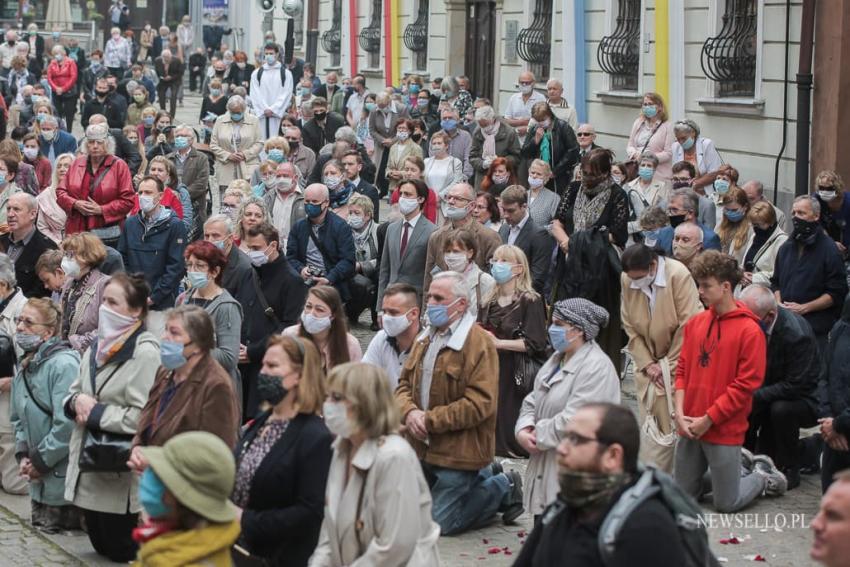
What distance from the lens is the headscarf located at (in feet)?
28.2

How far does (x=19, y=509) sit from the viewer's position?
402 inches

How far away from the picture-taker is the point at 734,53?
66.5 feet

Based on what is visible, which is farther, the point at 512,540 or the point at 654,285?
the point at 654,285

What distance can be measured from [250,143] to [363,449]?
14.3 metres

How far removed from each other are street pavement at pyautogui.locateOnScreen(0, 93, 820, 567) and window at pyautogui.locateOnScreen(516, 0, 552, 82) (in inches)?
655

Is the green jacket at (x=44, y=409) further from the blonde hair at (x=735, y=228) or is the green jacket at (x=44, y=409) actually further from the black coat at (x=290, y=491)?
the blonde hair at (x=735, y=228)

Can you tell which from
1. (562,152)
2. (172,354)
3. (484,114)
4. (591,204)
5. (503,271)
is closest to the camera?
(172,354)

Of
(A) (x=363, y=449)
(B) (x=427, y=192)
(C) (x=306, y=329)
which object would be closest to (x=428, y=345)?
(C) (x=306, y=329)

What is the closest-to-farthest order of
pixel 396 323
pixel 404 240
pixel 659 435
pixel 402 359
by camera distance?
pixel 396 323
pixel 402 359
pixel 659 435
pixel 404 240

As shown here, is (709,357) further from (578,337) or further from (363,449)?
(363,449)

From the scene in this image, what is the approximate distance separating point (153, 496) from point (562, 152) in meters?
13.9

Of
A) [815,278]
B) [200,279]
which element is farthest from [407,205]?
[200,279]

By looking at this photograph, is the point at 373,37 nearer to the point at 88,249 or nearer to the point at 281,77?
the point at 281,77

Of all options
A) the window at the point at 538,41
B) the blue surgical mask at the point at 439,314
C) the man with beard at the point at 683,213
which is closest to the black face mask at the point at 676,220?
the man with beard at the point at 683,213
